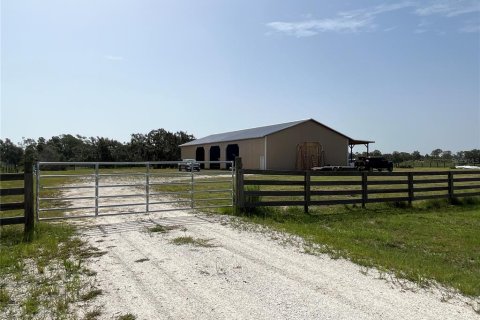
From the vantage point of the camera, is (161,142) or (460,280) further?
(161,142)

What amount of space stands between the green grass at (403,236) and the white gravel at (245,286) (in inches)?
23.1

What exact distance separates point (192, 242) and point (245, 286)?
Result: 2.43m

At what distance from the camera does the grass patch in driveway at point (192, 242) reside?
21.6ft

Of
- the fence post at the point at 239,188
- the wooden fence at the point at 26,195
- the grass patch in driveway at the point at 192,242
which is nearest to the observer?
the grass patch in driveway at the point at 192,242

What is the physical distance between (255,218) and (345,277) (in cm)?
463

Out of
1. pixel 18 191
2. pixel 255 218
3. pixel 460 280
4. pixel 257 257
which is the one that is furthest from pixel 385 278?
pixel 18 191

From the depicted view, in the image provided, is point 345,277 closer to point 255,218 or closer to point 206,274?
point 206,274

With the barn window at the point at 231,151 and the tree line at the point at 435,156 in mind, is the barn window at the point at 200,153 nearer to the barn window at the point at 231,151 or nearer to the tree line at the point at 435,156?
the barn window at the point at 231,151

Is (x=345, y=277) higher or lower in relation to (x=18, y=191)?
lower

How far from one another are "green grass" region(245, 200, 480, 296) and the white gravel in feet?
1.93

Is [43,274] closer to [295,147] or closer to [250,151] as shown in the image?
[295,147]

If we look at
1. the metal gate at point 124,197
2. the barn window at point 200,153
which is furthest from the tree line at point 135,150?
the metal gate at point 124,197

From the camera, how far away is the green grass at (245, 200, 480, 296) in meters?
5.35

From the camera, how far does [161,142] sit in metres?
59.0
